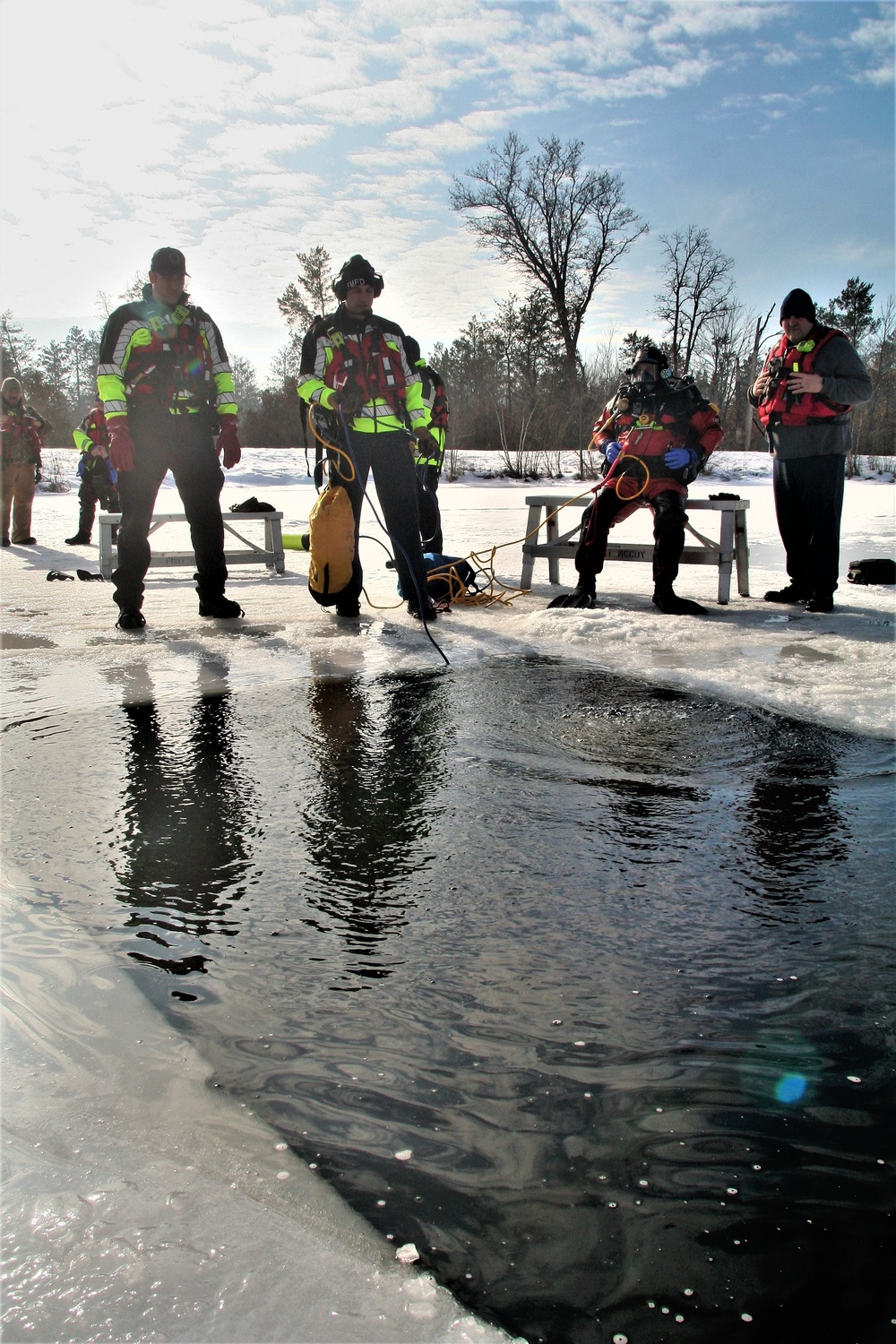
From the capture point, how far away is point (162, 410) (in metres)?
5.30

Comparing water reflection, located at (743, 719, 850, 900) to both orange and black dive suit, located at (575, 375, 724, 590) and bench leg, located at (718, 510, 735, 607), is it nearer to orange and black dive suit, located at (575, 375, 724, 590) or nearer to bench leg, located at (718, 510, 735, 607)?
orange and black dive suit, located at (575, 375, 724, 590)

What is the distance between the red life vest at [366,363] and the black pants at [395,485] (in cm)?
28

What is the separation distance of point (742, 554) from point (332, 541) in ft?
9.55

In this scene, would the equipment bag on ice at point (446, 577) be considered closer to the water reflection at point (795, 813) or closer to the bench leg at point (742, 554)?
the bench leg at point (742, 554)

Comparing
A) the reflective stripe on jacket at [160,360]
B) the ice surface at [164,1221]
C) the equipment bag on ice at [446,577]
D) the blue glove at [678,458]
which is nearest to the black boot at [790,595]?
the blue glove at [678,458]

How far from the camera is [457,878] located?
218 centimetres

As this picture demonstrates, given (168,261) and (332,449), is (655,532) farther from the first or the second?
(168,261)

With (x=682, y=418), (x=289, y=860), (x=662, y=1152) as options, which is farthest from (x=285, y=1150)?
(x=682, y=418)

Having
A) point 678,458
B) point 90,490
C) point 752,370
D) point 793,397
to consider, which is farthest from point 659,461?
point 752,370

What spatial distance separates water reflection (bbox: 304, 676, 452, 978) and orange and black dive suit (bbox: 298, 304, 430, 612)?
1655 mm

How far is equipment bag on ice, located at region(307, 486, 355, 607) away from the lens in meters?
5.37

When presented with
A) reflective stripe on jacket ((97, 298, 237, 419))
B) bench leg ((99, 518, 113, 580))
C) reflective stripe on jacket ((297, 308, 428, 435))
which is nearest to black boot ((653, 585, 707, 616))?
reflective stripe on jacket ((297, 308, 428, 435))

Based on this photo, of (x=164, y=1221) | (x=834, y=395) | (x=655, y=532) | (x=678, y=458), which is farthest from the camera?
(x=655, y=532)

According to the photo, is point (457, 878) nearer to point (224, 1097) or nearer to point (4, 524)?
point (224, 1097)
